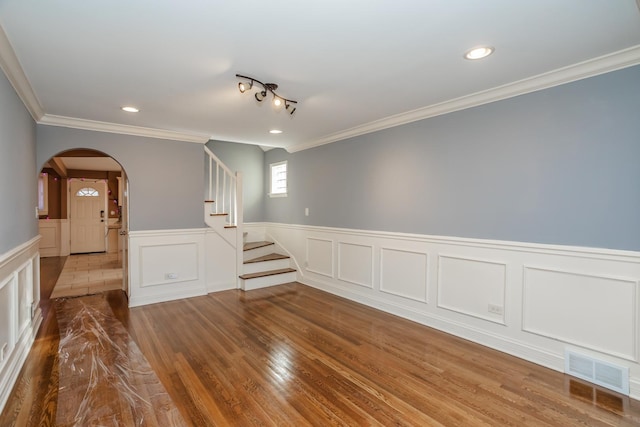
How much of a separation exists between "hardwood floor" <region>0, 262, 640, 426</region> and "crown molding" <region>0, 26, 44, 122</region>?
2354 millimetres

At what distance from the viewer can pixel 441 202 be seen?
3602 mm

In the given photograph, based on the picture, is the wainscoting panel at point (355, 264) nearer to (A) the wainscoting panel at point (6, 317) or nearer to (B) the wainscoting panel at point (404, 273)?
(B) the wainscoting panel at point (404, 273)

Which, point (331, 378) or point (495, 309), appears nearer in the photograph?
point (331, 378)

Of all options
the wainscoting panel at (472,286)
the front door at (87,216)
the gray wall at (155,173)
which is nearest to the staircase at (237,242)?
the gray wall at (155,173)

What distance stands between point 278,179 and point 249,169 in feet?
2.02

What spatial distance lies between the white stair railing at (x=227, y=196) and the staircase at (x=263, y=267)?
186mm

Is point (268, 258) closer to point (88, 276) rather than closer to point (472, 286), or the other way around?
point (472, 286)

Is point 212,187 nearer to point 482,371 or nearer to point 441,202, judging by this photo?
point 441,202

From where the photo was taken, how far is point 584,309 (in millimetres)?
2617

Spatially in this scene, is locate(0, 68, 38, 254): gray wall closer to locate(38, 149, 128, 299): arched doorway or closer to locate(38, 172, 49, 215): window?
locate(38, 149, 128, 299): arched doorway

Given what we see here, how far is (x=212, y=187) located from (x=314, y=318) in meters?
3.16

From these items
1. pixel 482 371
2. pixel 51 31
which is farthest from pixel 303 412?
pixel 51 31

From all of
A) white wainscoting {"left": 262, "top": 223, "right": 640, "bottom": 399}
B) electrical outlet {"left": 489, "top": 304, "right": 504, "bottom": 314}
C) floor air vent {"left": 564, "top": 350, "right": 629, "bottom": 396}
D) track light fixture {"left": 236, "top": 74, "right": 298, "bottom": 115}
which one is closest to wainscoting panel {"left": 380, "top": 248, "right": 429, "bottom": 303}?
white wainscoting {"left": 262, "top": 223, "right": 640, "bottom": 399}

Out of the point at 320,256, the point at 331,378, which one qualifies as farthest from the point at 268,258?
the point at 331,378
